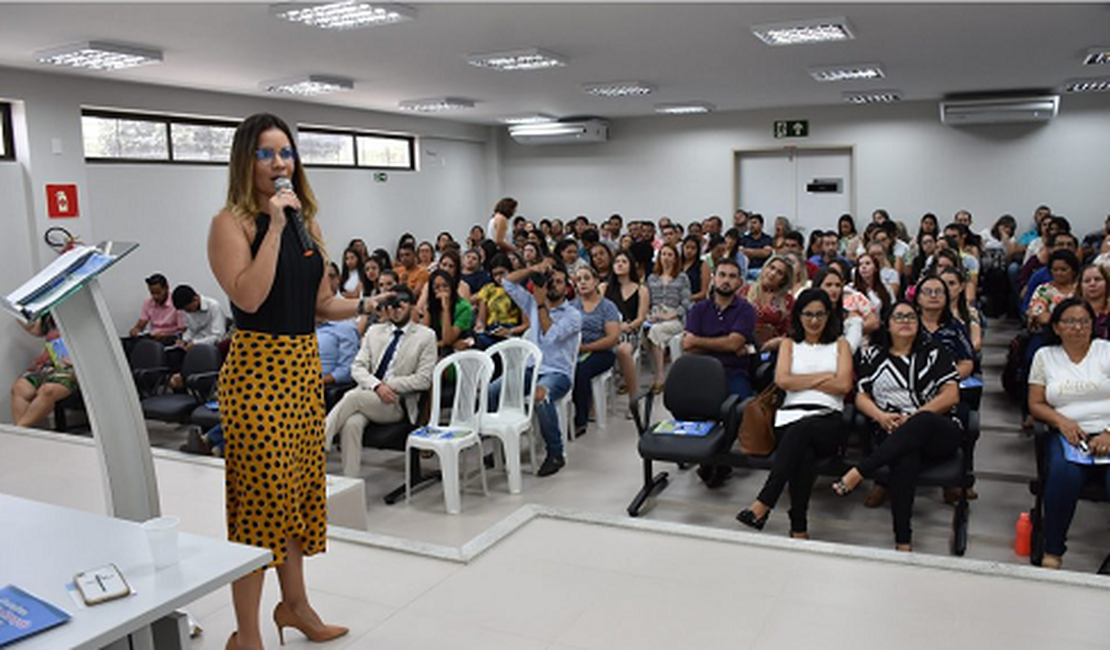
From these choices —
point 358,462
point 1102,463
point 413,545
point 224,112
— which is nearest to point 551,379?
point 358,462

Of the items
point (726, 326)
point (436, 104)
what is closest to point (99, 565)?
point (726, 326)

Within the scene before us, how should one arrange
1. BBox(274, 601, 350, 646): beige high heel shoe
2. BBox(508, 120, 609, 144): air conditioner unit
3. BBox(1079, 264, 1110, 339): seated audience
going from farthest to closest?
BBox(508, 120, 609, 144): air conditioner unit, BBox(1079, 264, 1110, 339): seated audience, BBox(274, 601, 350, 646): beige high heel shoe

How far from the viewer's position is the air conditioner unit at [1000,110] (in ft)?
32.0

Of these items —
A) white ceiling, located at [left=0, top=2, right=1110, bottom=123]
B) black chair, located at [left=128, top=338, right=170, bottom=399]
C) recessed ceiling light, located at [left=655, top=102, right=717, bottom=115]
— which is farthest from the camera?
recessed ceiling light, located at [left=655, top=102, right=717, bottom=115]

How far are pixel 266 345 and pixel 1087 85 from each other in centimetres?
987

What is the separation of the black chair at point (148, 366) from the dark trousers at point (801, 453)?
14.0ft

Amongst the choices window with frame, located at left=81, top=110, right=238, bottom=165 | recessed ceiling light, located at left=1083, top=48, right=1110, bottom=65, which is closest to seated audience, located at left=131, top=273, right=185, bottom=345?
window with frame, located at left=81, top=110, right=238, bottom=165

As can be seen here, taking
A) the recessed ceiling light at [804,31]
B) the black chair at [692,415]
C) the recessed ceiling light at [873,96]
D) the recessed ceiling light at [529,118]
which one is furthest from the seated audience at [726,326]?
the recessed ceiling light at [529,118]

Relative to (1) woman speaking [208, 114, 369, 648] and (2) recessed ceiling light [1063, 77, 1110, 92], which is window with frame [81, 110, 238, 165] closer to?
(1) woman speaking [208, 114, 369, 648]

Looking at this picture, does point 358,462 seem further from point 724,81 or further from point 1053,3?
point 724,81

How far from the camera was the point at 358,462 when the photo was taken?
472 centimetres

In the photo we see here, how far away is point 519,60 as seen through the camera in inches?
264

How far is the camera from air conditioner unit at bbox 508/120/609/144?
11930 millimetres

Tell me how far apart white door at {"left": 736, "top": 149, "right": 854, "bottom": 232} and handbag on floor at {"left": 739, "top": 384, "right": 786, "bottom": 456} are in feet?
27.4
